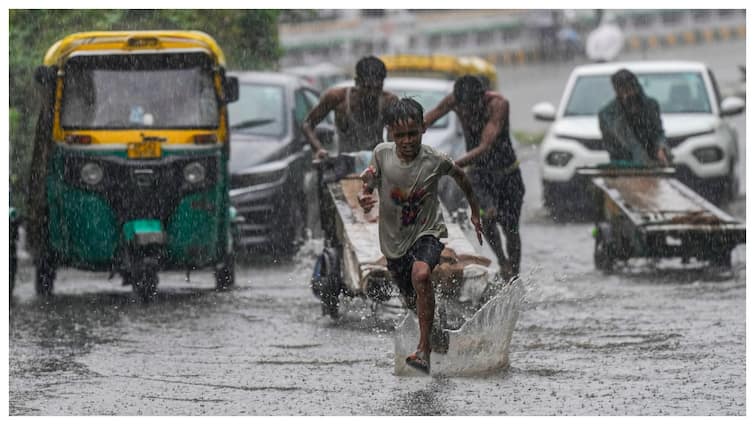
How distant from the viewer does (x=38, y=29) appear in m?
18.5

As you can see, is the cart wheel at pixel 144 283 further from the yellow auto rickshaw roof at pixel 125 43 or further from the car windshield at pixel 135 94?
the yellow auto rickshaw roof at pixel 125 43

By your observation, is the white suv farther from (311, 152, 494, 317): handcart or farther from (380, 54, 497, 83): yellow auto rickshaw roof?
(380, 54, 497, 83): yellow auto rickshaw roof

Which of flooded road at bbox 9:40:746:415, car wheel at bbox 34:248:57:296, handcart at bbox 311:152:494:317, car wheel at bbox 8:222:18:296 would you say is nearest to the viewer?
flooded road at bbox 9:40:746:415

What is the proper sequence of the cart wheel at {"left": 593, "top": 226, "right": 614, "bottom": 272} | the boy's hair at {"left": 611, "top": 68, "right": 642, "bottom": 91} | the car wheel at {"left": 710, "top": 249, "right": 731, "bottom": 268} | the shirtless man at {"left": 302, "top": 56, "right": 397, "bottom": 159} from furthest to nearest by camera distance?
the boy's hair at {"left": 611, "top": 68, "right": 642, "bottom": 91} → the cart wheel at {"left": 593, "top": 226, "right": 614, "bottom": 272} → the car wheel at {"left": 710, "top": 249, "right": 731, "bottom": 268} → the shirtless man at {"left": 302, "top": 56, "right": 397, "bottom": 159}

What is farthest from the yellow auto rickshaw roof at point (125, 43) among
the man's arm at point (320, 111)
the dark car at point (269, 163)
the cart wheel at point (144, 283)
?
the dark car at point (269, 163)

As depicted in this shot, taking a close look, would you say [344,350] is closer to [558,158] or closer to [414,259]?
[414,259]

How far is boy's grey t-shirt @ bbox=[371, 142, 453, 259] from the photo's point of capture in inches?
368

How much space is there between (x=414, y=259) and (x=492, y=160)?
154 inches

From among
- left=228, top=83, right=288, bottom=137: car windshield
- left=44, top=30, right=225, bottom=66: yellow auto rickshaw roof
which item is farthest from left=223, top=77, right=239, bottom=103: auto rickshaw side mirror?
left=228, top=83, right=288, bottom=137: car windshield

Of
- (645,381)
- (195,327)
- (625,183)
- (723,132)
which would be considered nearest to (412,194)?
(645,381)

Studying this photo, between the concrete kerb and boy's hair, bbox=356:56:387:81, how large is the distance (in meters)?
35.0

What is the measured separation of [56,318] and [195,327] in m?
1.19

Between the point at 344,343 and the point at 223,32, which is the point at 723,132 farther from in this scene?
the point at 344,343

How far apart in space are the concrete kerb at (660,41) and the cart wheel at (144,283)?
34038mm
